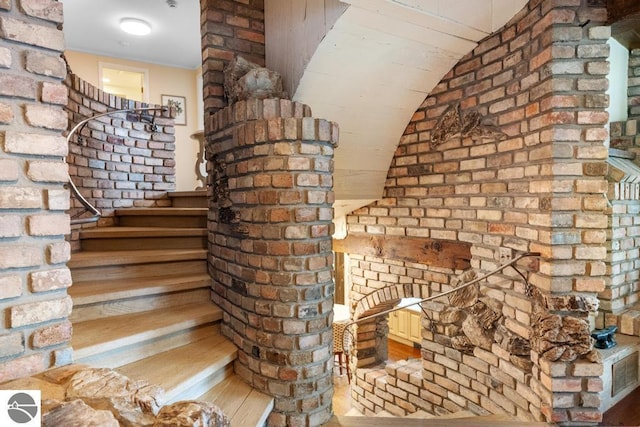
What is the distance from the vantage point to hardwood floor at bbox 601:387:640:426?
Result: 7.48ft

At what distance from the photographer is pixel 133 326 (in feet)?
5.40

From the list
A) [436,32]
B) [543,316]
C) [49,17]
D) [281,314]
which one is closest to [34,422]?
[281,314]

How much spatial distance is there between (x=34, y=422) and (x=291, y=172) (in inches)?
47.3

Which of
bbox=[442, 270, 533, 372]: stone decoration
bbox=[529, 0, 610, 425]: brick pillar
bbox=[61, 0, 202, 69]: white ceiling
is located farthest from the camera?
bbox=[61, 0, 202, 69]: white ceiling

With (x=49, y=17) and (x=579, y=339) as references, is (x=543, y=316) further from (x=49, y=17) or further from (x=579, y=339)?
(x=49, y=17)

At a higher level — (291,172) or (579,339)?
(291,172)

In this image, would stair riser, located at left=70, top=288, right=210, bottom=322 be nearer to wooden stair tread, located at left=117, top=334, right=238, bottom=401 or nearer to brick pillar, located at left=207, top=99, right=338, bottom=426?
wooden stair tread, located at left=117, top=334, right=238, bottom=401

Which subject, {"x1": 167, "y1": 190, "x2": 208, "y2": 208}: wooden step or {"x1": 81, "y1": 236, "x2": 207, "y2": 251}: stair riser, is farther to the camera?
{"x1": 167, "y1": 190, "x2": 208, "y2": 208}: wooden step

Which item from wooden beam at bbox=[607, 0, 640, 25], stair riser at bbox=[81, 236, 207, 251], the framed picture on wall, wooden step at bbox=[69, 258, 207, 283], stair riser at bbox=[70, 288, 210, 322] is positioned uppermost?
the framed picture on wall

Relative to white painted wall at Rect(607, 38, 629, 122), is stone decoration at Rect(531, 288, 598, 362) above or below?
below

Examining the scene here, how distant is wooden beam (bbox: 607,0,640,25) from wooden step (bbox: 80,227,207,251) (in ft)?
8.55

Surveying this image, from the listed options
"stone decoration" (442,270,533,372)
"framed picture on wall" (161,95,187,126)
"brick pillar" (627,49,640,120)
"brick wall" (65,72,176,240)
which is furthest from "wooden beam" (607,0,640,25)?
"framed picture on wall" (161,95,187,126)

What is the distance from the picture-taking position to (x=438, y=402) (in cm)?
282

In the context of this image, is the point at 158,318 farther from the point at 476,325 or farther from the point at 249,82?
the point at 476,325
